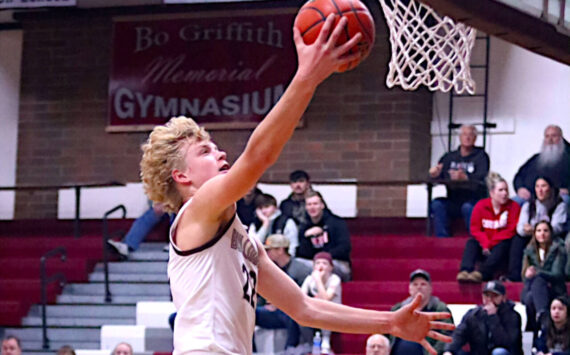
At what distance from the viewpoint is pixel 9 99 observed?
15.1 m

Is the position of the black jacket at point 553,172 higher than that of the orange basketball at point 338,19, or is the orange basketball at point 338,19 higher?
the orange basketball at point 338,19

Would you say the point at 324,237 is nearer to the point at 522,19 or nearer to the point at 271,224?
the point at 271,224

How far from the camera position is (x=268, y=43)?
46.5 ft

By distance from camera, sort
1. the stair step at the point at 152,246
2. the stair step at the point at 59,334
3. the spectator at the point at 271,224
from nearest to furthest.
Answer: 1. the spectator at the point at 271,224
2. the stair step at the point at 59,334
3. the stair step at the point at 152,246

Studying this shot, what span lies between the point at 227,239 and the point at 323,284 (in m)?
6.31

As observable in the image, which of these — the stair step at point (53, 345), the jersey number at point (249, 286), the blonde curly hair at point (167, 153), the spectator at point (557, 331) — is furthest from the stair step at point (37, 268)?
the jersey number at point (249, 286)

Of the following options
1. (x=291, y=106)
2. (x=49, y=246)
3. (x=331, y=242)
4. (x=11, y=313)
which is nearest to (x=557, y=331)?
(x=331, y=242)

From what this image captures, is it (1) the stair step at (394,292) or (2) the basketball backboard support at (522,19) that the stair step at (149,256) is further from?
(2) the basketball backboard support at (522,19)

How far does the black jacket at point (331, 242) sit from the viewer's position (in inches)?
423

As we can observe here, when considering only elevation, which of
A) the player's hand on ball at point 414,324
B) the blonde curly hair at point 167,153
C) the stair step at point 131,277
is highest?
the blonde curly hair at point 167,153

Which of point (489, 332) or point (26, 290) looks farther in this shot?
point (26, 290)

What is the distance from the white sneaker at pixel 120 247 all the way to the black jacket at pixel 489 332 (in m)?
4.62

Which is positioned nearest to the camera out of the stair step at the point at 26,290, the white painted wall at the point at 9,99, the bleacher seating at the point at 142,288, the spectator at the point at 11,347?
the spectator at the point at 11,347

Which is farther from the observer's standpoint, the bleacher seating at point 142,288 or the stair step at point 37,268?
the stair step at point 37,268
